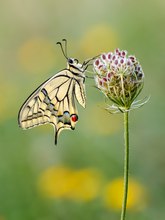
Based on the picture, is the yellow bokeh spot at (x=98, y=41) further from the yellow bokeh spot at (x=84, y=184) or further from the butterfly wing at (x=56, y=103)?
the butterfly wing at (x=56, y=103)

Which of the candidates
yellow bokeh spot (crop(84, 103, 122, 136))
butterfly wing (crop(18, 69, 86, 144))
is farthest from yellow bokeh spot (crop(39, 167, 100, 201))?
butterfly wing (crop(18, 69, 86, 144))

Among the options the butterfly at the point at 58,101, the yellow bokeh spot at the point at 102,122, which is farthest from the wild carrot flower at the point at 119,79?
the yellow bokeh spot at the point at 102,122

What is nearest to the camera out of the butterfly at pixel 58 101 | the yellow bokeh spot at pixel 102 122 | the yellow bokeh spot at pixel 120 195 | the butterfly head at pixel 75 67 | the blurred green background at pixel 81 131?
the butterfly at pixel 58 101

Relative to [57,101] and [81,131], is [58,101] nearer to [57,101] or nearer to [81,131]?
[57,101]

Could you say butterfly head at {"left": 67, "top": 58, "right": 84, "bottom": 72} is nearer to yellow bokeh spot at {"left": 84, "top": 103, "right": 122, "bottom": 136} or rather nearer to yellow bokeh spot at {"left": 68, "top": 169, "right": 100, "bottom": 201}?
yellow bokeh spot at {"left": 68, "top": 169, "right": 100, "bottom": 201}

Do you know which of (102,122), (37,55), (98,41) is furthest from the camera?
(98,41)
